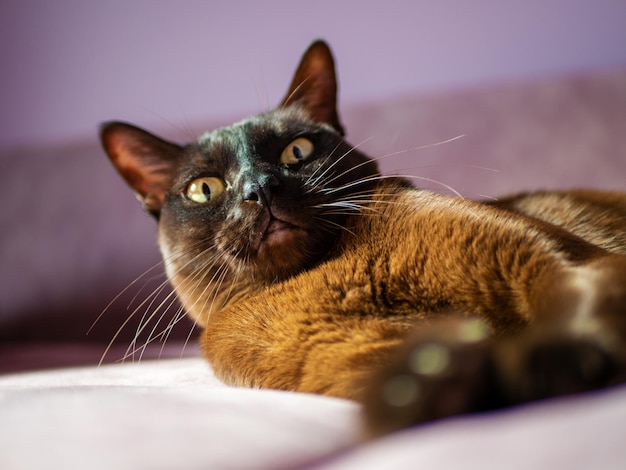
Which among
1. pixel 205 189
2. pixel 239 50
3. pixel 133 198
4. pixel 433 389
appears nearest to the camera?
pixel 433 389

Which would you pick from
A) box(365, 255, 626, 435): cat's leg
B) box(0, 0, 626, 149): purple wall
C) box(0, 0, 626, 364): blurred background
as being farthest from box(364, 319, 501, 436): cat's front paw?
box(0, 0, 626, 149): purple wall

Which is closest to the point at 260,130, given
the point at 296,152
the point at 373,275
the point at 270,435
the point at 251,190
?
the point at 296,152

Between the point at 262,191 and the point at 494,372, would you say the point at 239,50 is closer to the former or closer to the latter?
the point at 262,191

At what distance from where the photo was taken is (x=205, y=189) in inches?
43.5

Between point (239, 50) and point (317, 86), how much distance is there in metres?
0.87

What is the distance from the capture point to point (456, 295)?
780 millimetres

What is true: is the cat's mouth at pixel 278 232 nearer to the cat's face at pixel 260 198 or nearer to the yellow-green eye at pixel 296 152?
the cat's face at pixel 260 198

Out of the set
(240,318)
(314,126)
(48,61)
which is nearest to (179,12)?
(48,61)

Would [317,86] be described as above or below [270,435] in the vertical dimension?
above

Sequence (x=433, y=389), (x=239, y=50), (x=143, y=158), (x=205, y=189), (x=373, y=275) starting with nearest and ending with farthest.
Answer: (x=433, y=389)
(x=373, y=275)
(x=205, y=189)
(x=143, y=158)
(x=239, y=50)

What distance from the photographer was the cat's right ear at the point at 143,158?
1.27 m

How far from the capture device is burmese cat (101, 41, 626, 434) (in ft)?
1.77

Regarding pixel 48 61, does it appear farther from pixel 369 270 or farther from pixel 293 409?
pixel 293 409

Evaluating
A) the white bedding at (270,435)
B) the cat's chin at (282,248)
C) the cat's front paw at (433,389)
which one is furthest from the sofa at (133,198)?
the cat's front paw at (433,389)
